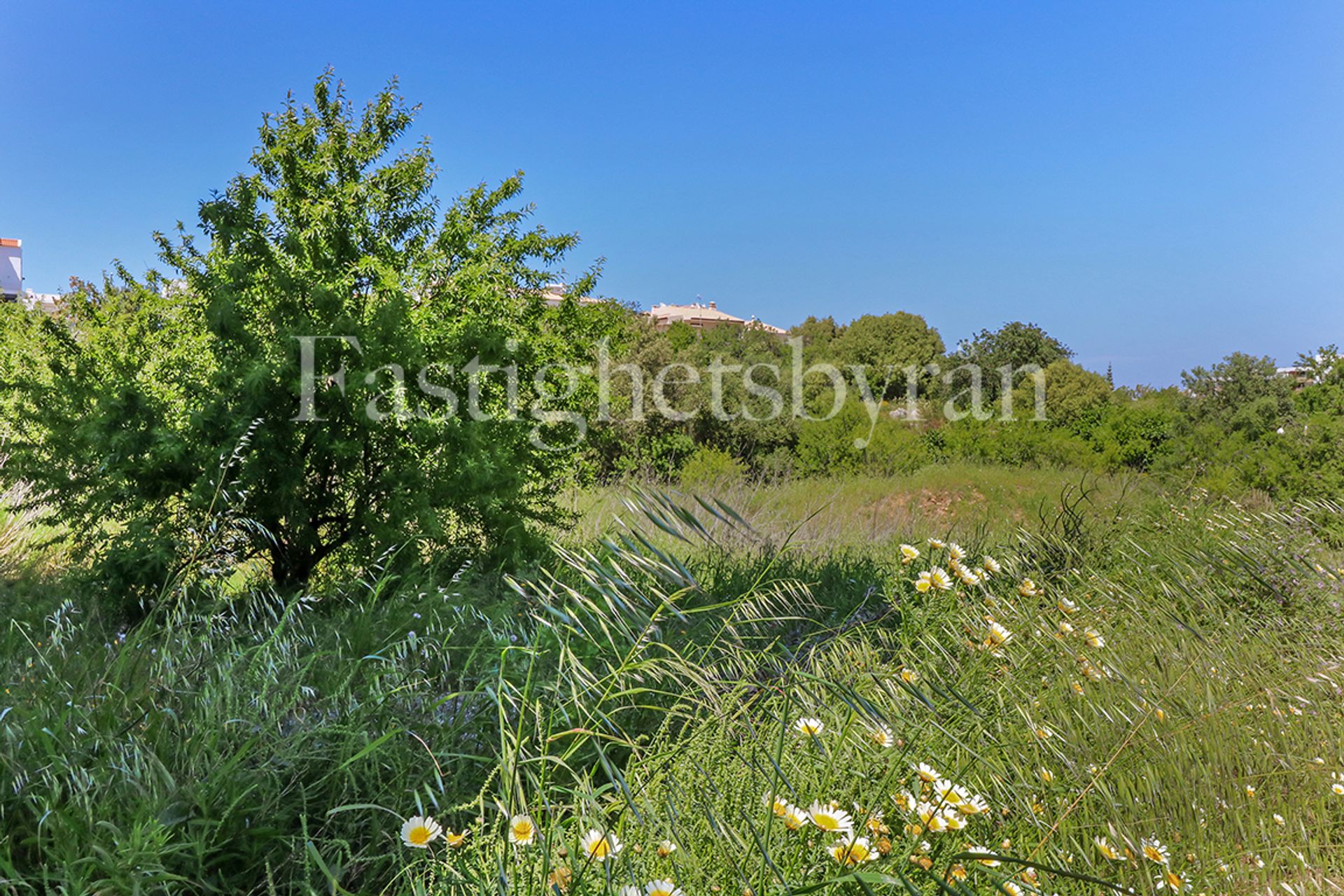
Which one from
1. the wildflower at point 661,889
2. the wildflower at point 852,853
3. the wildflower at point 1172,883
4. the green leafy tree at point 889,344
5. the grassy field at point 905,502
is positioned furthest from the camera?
the green leafy tree at point 889,344

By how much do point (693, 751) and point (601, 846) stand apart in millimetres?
465

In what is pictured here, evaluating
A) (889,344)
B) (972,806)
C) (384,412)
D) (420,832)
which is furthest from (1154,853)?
(889,344)

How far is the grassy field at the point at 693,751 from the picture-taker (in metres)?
1.47

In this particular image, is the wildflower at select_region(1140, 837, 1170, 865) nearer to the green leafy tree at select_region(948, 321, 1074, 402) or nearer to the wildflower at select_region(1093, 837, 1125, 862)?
the wildflower at select_region(1093, 837, 1125, 862)

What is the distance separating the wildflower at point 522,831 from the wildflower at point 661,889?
19 cm

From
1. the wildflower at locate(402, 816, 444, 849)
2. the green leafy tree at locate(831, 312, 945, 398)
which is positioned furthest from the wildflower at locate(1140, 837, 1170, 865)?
the green leafy tree at locate(831, 312, 945, 398)

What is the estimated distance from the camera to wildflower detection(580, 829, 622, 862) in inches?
50.5

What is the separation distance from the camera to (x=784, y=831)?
156cm

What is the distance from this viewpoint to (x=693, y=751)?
1743mm

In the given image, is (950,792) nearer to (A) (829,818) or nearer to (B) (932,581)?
(A) (829,818)

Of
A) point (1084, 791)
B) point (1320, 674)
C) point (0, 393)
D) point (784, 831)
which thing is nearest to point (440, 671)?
point (784, 831)

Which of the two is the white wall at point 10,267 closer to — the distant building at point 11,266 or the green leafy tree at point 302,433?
the distant building at point 11,266

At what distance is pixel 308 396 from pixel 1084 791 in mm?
4030

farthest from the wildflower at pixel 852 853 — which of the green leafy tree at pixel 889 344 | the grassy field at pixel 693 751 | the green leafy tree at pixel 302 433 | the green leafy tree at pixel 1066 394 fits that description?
the green leafy tree at pixel 889 344
